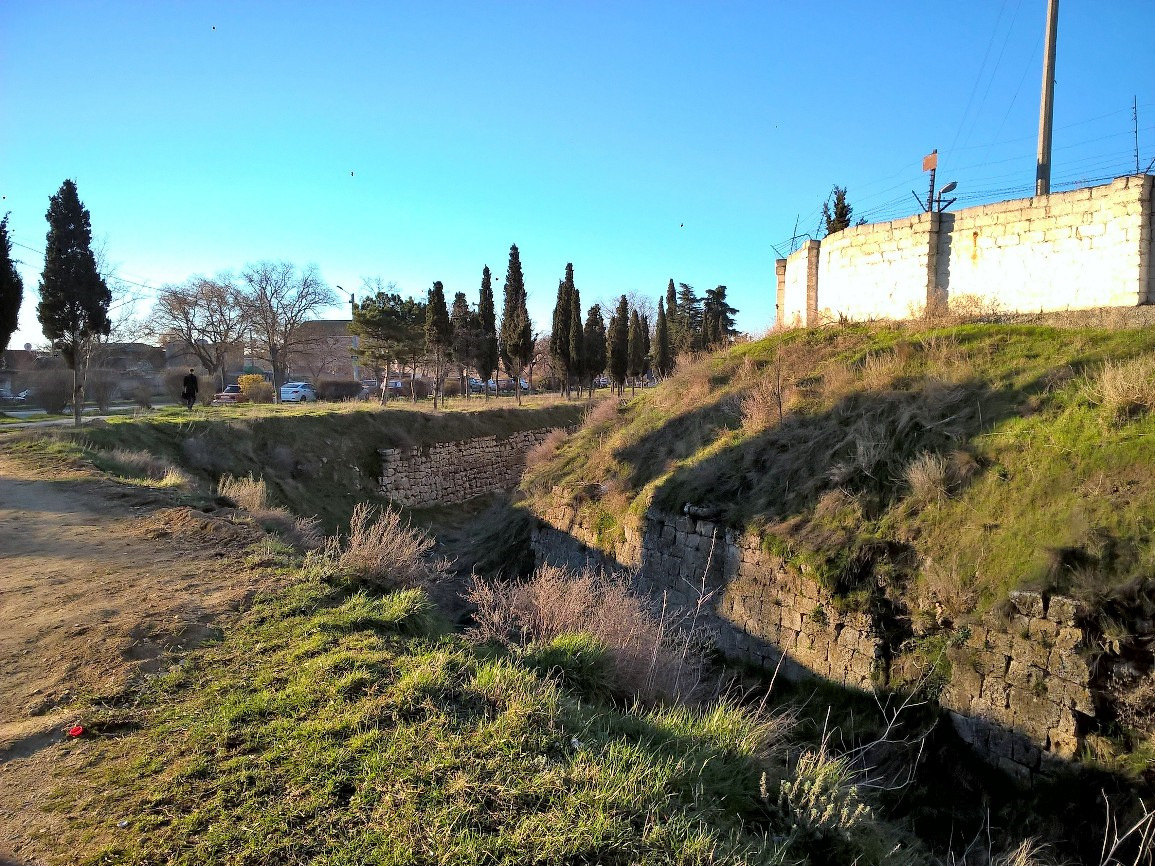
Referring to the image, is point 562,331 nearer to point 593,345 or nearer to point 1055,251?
point 593,345

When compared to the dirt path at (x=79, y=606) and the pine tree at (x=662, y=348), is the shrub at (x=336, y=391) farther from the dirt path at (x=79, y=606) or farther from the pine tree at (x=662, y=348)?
the dirt path at (x=79, y=606)

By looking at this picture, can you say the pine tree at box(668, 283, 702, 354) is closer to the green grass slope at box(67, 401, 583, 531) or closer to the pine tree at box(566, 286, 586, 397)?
the pine tree at box(566, 286, 586, 397)

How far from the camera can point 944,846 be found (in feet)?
17.7

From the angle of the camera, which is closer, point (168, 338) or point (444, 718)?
point (444, 718)

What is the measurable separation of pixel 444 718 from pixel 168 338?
5613 centimetres

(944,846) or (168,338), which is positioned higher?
(168,338)

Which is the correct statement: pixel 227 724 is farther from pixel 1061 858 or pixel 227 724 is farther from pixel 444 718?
pixel 1061 858

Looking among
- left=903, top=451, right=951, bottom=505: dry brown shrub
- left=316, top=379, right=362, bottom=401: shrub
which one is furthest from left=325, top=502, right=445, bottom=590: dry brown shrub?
left=316, top=379, right=362, bottom=401: shrub

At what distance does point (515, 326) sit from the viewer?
36625 mm

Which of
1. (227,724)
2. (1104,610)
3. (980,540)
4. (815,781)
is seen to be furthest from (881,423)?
(227,724)

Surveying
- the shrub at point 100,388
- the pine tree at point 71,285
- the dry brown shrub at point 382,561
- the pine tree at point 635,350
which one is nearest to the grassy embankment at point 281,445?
the pine tree at point 71,285

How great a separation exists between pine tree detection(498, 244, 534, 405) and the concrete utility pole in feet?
88.0

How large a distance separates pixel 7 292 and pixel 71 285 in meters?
2.53

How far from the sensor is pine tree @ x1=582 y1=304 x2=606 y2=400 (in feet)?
130
